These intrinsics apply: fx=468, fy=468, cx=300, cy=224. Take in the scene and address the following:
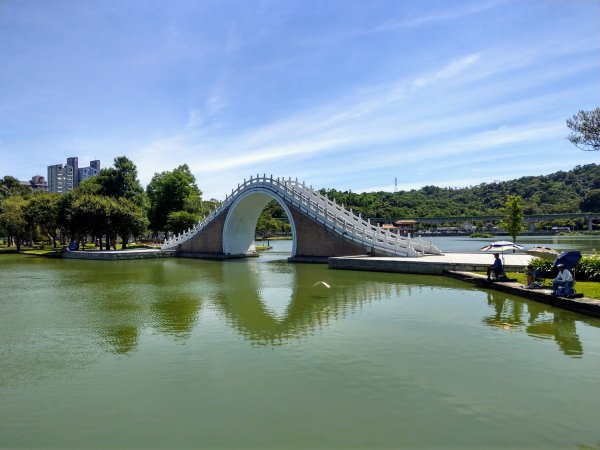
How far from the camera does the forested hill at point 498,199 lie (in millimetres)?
109312

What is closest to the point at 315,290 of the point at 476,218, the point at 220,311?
the point at 220,311

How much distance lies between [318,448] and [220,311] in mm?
9387

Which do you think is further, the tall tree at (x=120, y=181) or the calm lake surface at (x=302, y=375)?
the tall tree at (x=120, y=181)

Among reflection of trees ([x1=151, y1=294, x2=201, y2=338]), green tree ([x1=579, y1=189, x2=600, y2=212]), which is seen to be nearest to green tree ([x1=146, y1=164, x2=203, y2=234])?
reflection of trees ([x1=151, y1=294, x2=201, y2=338])

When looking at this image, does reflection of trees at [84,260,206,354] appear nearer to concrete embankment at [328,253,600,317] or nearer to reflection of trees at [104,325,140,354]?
reflection of trees at [104,325,140,354]

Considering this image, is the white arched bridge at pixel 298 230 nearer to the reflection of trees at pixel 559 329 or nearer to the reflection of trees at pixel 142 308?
the reflection of trees at pixel 142 308

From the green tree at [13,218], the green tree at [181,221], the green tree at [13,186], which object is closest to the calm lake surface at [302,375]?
the green tree at [181,221]

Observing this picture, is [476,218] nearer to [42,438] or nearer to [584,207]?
[584,207]

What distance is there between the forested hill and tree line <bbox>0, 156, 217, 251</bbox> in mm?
48365

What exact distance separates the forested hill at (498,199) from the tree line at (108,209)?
1904 inches

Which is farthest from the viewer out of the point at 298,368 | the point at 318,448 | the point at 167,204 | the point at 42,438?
the point at 167,204

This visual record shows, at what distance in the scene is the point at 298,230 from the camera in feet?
109

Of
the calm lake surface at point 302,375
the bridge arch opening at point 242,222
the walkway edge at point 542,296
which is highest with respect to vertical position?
the bridge arch opening at point 242,222

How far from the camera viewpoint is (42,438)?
19.4 ft
